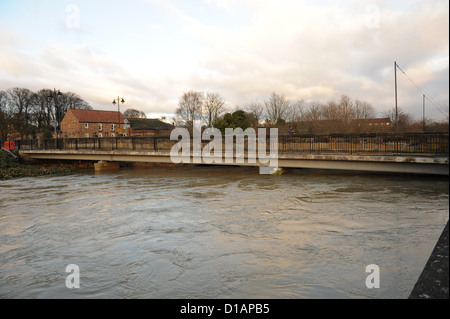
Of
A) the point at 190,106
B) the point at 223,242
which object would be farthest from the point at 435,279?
the point at 190,106

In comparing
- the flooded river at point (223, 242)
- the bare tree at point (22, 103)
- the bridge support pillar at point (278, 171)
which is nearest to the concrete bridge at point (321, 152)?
the bridge support pillar at point (278, 171)

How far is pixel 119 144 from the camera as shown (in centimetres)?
2872

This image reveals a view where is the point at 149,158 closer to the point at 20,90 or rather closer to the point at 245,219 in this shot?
the point at 245,219

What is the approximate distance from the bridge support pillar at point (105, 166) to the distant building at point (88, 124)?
3770 cm

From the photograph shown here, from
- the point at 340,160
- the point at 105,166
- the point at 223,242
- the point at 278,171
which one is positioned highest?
the point at 340,160

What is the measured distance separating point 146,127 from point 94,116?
1249 cm

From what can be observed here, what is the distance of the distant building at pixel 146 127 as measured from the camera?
79.1 meters

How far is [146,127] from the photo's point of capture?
8100 cm

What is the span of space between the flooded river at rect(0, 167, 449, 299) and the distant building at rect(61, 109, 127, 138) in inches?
2261

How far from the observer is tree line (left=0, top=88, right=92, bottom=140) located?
64.1m

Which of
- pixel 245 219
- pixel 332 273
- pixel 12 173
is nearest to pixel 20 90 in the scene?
pixel 12 173

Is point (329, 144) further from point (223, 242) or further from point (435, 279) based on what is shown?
point (435, 279)

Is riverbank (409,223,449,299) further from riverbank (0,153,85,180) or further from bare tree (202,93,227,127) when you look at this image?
bare tree (202,93,227,127)

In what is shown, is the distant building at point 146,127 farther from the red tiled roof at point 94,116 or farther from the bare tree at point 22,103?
the bare tree at point 22,103
